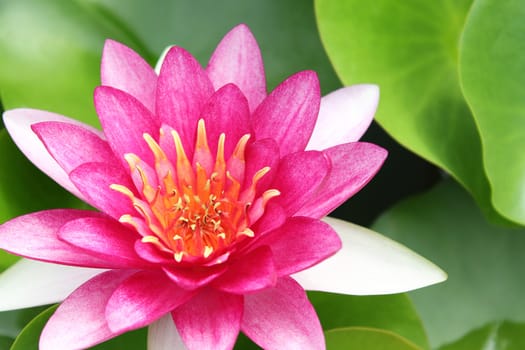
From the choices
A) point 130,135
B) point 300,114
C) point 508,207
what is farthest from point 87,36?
point 508,207

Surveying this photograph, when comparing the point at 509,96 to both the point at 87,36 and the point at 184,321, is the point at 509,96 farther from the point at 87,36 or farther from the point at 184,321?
the point at 87,36

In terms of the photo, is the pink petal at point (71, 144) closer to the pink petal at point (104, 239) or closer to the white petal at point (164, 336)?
the pink petal at point (104, 239)

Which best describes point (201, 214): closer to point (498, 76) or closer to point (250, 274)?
point (250, 274)

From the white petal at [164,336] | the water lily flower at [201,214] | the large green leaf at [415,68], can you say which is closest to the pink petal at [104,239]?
the water lily flower at [201,214]

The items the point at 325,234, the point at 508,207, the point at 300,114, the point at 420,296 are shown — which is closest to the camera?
the point at 325,234

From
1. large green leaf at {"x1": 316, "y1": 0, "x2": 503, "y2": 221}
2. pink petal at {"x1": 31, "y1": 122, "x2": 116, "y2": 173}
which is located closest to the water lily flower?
pink petal at {"x1": 31, "y1": 122, "x2": 116, "y2": 173}
